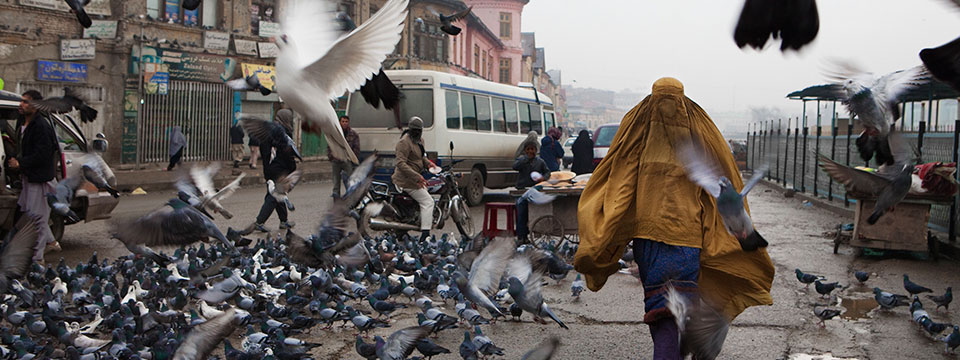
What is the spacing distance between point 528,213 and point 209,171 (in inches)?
154

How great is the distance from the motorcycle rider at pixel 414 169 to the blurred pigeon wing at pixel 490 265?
3.29m

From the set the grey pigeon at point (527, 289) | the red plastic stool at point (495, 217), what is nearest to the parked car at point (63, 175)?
the red plastic stool at point (495, 217)

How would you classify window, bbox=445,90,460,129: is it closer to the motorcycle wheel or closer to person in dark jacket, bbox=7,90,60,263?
the motorcycle wheel

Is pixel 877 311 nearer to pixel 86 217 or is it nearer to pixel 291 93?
pixel 291 93

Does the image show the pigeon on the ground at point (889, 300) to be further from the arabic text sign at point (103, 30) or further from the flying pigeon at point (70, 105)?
the arabic text sign at point (103, 30)

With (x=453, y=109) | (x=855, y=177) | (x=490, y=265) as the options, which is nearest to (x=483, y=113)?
(x=453, y=109)

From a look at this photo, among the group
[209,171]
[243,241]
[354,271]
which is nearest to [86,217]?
[243,241]

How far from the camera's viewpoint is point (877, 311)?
6.04 meters

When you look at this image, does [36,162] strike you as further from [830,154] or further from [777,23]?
[830,154]

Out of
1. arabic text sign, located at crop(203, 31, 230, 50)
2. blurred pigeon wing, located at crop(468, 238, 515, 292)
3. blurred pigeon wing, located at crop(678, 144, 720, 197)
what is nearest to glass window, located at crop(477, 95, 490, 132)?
blurred pigeon wing, located at crop(468, 238, 515, 292)

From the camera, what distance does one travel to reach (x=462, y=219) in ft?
33.2

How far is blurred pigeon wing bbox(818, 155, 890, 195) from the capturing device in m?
5.42

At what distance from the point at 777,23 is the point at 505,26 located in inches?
2345

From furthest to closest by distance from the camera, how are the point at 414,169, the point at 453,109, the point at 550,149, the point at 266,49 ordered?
the point at 266,49 < the point at 453,109 < the point at 550,149 < the point at 414,169
